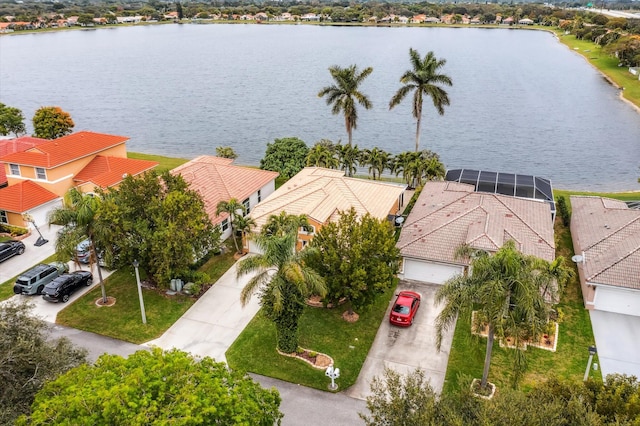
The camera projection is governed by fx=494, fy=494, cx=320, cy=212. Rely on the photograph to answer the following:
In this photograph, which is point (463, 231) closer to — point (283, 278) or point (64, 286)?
point (283, 278)

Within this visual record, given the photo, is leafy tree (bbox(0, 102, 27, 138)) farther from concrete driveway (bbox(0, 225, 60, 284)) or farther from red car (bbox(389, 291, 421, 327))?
red car (bbox(389, 291, 421, 327))

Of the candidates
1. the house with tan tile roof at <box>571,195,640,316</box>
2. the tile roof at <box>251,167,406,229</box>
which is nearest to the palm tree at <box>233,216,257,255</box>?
the tile roof at <box>251,167,406,229</box>

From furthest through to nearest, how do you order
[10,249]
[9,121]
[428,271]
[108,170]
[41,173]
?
[9,121] < [108,170] < [41,173] < [10,249] < [428,271]

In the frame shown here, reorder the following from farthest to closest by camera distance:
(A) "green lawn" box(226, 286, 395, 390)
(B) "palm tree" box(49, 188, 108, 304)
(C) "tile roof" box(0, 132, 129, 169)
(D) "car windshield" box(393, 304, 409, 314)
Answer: (C) "tile roof" box(0, 132, 129, 169) < (D) "car windshield" box(393, 304, 409, 314) < (B) "palm tree" box(49, 188, 108, 304) < (A) "green lawn" box(226, 286, 395, 390)

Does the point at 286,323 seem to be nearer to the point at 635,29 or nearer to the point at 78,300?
the point at 78,300

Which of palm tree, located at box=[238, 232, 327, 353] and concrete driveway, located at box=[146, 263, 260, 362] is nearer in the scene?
palm tree, located at box=[238, 232, 327, 353]

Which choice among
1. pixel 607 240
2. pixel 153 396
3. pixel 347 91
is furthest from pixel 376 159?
pixel 153 396

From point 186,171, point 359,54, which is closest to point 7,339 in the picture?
point 186,171
